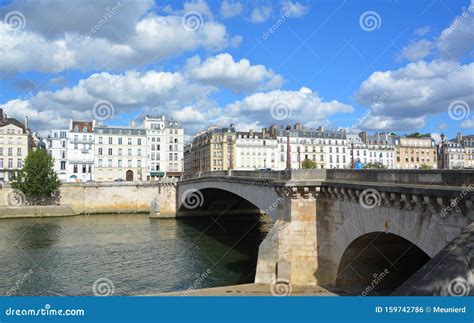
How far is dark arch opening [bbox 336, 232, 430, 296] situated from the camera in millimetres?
17438

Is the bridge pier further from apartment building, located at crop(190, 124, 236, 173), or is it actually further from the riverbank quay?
apartment building, located at crop(190, 124, 236, 173)

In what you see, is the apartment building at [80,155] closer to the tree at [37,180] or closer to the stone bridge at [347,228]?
the tree at [37,180]

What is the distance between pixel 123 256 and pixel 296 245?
15791 millimetres

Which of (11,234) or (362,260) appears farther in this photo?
(11,234)

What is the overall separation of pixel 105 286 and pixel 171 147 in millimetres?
61231

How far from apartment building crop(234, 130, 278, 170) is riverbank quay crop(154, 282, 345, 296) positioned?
6971 centimetres

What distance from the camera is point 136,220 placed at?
54.0 metres

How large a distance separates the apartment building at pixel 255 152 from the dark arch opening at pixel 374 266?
69.7 metres

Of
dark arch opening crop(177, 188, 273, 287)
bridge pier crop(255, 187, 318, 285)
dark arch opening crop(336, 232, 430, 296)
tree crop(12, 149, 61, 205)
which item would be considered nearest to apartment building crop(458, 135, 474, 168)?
dark arch opening crop(177, 188, 273, 287)

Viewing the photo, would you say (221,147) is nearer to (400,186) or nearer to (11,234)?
(11,234)

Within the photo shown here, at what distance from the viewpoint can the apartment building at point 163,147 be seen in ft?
264

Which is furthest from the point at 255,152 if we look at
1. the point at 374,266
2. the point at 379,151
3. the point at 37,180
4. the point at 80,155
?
the point at 374,266

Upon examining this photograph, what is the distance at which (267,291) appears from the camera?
1747 centimetres

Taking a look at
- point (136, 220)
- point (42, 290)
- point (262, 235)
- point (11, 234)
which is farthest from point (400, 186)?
point (136, 220)
